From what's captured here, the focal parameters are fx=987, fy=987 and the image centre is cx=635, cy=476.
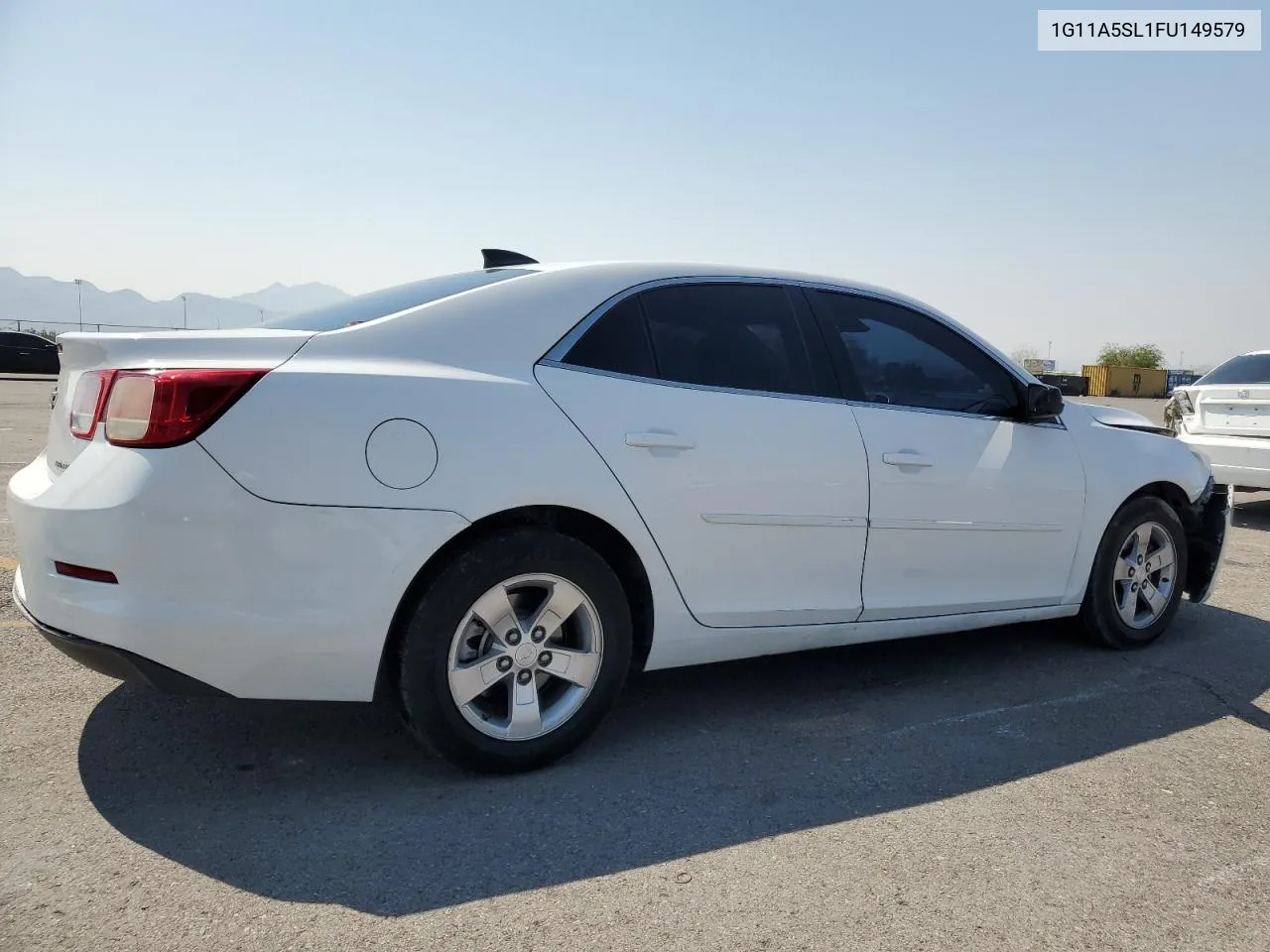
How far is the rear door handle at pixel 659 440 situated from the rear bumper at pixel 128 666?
1.37m

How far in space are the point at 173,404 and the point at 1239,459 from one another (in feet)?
26.9

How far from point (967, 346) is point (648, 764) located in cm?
224

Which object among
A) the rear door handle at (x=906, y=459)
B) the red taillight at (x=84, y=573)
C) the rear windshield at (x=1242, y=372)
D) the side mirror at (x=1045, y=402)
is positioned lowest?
the red taillight at (x=84, y=573)

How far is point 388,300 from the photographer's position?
3.30 metres

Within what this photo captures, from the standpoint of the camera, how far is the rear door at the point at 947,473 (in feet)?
12.1

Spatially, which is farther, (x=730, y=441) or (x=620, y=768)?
(x=730, y=441)

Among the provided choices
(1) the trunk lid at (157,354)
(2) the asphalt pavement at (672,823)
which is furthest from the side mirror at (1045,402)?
(1) the trunk lid at (157,354)

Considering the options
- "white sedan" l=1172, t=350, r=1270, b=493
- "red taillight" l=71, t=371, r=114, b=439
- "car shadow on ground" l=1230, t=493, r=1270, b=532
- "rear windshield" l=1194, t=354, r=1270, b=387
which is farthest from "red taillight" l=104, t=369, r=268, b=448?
"rear windshield" l=1194, t=354, r=1270, b=387

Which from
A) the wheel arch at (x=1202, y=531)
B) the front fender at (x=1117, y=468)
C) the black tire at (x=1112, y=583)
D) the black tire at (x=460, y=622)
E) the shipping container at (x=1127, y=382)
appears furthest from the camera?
the shipping container at (x=1127, y=382)

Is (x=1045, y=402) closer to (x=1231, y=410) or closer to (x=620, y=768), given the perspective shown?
(x=620, y=768)

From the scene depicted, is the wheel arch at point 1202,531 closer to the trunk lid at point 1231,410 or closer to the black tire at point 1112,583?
the black tire at point 1112,583

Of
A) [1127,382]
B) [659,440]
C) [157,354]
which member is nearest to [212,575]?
[157,354]

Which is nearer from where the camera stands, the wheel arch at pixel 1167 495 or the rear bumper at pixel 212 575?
the rear bumper at pixel 212 575

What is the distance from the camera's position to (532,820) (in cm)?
275
